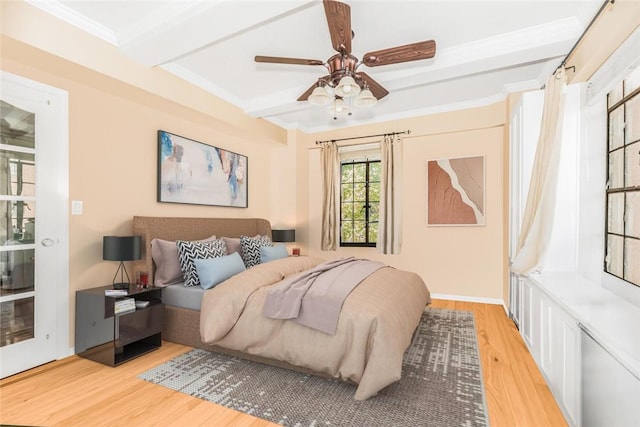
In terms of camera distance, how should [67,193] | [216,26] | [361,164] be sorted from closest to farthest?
[216,26]
[67,193]
[361,164]

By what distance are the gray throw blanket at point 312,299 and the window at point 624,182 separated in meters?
1.81

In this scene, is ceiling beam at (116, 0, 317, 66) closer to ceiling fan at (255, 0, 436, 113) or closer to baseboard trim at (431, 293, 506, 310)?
ceiling fan at (255, 0, 436, 113)

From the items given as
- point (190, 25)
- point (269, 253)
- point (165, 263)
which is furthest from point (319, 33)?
point (165, 263)

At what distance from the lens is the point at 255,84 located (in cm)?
373

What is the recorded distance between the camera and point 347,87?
7.78 ft

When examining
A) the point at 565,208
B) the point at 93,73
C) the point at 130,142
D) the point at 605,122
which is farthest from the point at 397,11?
the point at 130,142

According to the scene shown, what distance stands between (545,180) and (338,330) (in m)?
2.05

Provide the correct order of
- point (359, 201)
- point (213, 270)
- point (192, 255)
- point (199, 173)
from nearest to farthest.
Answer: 1. point (213, 270)
2. point (192, 255)
3. point (199, 173)
4. point (359, 201)

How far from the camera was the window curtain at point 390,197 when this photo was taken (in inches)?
185

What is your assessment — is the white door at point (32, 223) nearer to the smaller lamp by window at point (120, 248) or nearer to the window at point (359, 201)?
the smaller lamp by window at point (120, 248)

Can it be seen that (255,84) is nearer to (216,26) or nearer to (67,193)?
(216,26)

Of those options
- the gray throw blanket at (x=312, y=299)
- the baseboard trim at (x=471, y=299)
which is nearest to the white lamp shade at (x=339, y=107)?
the gray throw blanket at (x=312, y=299)

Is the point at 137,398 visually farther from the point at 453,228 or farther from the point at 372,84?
the point at 453,228

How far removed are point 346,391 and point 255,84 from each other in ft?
10.8
